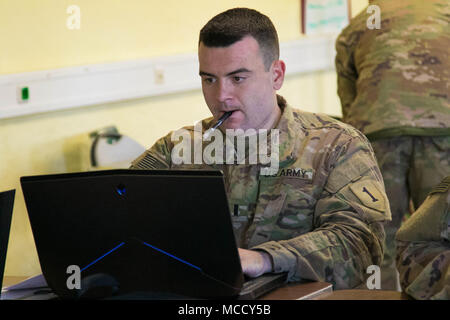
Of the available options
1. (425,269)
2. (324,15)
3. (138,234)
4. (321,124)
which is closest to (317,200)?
(321,124)

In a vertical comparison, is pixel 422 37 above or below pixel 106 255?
above

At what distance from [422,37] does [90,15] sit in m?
1.38

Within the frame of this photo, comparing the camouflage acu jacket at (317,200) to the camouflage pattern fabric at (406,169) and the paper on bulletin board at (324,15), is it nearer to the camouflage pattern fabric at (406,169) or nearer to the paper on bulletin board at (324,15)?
the camouflage pattern fabric at (406,169)

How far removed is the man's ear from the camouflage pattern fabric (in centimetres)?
97

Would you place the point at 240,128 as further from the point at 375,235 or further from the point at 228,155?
the point at 375,235

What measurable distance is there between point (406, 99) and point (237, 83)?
1088 millimetres

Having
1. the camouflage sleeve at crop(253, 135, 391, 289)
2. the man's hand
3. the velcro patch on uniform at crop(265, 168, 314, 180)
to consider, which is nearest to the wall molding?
the velcro patch on uniform at crop(265, 168, 314, 180)

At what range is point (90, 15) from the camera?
328 cm

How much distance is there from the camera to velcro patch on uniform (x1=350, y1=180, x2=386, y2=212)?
5.61 feet

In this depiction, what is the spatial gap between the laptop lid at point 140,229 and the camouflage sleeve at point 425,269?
32 centimetres

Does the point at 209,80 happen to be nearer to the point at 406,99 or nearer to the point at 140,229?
the point at 140,229

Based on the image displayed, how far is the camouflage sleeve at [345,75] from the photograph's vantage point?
2.99 meters

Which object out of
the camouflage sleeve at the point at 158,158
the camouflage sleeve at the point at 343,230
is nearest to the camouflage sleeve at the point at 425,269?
the camouflage sleeve at the point at 343,230

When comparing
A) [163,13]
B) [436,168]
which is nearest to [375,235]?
[436,168]
